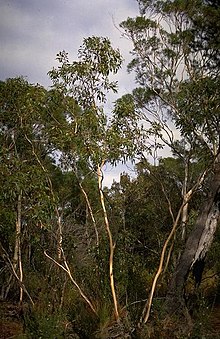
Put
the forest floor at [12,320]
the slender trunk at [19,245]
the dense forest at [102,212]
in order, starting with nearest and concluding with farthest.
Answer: the dense forest at [102,212] < the forest floor at [12,320] < the slender trunk at [19,245]

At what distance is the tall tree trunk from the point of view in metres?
5.94

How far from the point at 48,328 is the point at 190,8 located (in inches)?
378

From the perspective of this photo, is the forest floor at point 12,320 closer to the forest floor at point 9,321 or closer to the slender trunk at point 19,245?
the forest floor at point 9,321

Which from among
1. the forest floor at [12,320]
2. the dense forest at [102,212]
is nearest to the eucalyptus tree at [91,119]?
the dense forest at [102,212]

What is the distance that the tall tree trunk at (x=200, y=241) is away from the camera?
19.5 feet

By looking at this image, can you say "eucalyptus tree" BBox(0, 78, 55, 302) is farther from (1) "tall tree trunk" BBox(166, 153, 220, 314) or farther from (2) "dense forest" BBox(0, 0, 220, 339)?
(1) "tall tree trunk" BBox(166, 153, 220, 314)

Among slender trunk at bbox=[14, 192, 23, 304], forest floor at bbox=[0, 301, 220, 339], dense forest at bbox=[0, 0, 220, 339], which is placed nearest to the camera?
dense forest at bbox=[0, 0, 220, 339]

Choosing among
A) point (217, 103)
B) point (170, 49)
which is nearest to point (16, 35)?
point (217, 103)

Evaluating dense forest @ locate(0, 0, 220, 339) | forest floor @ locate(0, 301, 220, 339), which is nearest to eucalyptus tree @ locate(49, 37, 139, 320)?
dense forest @ locate(0, 0, 220, 339)

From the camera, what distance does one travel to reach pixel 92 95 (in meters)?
6.32

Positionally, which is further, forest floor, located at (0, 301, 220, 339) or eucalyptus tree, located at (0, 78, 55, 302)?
forest floor, located at (0, 301, 220, 339)

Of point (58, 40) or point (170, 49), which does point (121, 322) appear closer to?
point (58, 40)

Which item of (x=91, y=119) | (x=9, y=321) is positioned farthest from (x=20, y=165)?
(x=9, y=321)

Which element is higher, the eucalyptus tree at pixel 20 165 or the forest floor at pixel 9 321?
the eucalyptus tree at pixel 20 165
